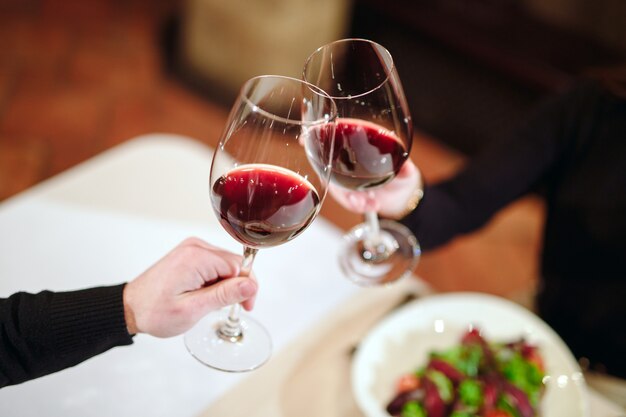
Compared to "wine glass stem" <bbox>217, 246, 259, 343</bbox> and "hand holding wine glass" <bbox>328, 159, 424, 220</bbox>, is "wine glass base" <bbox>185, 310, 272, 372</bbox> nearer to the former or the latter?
"wine glass stem" <bbox>217, 246, 259, 343</bbox>

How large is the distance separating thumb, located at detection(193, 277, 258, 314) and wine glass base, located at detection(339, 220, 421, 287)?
364 mm

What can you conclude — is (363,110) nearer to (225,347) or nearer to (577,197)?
(225,347)

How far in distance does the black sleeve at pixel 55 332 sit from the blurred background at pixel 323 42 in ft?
5.79

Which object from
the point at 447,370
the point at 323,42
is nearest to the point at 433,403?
the point at 447,370

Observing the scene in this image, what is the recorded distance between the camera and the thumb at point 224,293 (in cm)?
71

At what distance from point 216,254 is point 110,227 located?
1.39 feet

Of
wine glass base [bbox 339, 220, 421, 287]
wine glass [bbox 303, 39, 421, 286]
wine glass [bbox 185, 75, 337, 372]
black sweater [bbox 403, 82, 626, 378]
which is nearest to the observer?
wine glass [bbox 185, 75, 337, 372]

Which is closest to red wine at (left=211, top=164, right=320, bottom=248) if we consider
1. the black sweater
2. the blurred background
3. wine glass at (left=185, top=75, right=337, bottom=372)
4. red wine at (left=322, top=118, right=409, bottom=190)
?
wine glass at (left=185, top=75, right=337, bottom=372)

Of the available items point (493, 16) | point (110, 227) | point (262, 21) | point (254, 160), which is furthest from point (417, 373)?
point (493, 16)

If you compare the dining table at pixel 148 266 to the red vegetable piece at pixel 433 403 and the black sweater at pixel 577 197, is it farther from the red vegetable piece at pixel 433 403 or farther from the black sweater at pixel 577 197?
the black sweater at pixel 577 197

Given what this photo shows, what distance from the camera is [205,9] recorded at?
9.54 feet

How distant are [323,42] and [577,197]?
6.01 ft

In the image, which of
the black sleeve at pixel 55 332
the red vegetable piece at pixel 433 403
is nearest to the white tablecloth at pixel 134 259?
the black sleeve at pixel 55 332

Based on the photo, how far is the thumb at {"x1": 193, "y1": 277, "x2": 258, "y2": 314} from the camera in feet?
2.32
